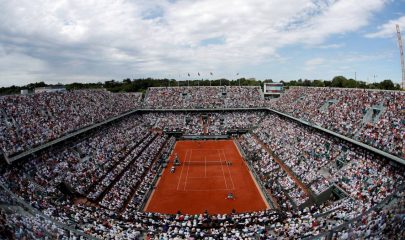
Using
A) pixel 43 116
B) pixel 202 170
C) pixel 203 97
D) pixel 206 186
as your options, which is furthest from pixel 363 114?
pixel 203 97

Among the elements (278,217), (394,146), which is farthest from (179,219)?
(394,146)

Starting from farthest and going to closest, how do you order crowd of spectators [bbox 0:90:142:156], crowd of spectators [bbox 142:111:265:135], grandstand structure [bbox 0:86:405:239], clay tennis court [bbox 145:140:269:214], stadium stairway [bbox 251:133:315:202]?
crowd of spectators [bbox 142:111:265:135], clay tennis court [bbox 145:140:269:214], stadium stairway [bbox 251:133:315:202], crowd of spectators [bbox 0:90:142:156], grandstand structure [bbox 0:86:405:239]

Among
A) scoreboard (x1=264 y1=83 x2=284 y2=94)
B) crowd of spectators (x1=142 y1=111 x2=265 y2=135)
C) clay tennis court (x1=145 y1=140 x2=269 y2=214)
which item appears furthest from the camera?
scoreboard (x1=264 y1=83 x2=284 y2=94)

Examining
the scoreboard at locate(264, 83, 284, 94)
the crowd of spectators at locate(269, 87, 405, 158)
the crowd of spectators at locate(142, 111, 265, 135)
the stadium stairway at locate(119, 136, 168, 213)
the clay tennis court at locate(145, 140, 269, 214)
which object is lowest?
the clay tennis court at locate(145, 140, 269, 214)

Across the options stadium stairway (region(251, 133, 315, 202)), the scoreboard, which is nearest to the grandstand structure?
stadium stairway (region(251, 133, 315, 202))

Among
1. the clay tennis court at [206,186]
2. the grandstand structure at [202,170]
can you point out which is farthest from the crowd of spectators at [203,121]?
the clay tennis court at [206,186]

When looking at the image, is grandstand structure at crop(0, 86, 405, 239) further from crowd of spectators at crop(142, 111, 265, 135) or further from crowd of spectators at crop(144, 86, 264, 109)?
crowd of spectators at crop(144, 86, 264, 109)
